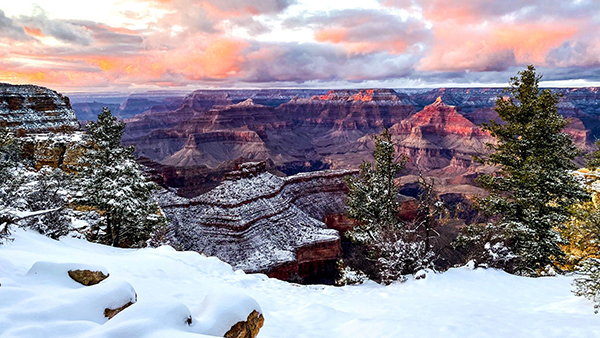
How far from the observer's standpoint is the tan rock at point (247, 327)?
5996 mm

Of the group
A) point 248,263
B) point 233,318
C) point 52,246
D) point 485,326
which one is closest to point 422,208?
point 485,326

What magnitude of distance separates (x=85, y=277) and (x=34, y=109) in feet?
142

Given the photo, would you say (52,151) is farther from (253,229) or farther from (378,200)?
(378,200)

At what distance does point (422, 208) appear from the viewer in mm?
18078

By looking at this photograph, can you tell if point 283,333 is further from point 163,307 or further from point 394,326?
point 163,307

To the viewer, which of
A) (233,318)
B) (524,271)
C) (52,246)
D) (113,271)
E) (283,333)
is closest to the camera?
(233,318)

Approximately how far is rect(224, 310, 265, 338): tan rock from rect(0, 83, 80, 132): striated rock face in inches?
1563

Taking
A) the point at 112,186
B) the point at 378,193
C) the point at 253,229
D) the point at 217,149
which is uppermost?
the point at 112,186

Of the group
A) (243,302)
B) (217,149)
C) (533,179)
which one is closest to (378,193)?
(533,179)

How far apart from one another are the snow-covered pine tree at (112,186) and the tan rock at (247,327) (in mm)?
14259

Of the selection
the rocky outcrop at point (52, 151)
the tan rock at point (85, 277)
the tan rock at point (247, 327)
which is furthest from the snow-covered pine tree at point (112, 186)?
the tan rock at point (247, 327)

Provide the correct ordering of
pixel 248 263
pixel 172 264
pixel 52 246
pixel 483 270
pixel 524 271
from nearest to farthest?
pixel 52 246
pixel 172 264
pixel 483 270
pixel 524 271
pixel 248 263

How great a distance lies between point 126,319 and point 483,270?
16.1 m

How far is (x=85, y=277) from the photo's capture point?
7262 millimetres
